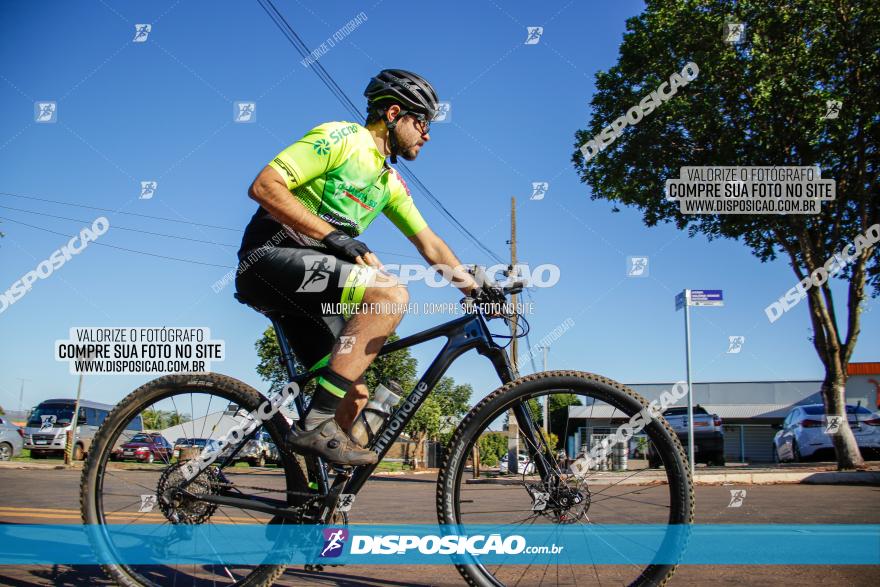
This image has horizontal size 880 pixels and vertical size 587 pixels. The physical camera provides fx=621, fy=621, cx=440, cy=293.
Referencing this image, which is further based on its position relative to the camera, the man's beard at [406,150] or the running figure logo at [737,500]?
the running figure logo at [737,500]

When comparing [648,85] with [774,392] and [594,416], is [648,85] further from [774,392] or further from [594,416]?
[774,392]

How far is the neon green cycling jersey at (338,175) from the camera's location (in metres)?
2.72

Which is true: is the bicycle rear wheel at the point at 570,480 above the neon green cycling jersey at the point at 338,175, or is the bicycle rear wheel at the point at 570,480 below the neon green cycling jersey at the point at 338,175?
below

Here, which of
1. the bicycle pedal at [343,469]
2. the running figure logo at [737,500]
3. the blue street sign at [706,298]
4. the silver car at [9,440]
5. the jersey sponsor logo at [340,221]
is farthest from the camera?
the silver car at [9,440]

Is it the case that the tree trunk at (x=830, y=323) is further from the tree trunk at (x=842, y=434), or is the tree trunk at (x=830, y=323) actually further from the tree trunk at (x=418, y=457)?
the tree trunk at (x=418, y=457)

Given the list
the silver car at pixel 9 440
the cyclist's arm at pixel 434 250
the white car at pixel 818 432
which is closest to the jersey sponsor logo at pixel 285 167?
the cyclist's arm at pixel 434 250

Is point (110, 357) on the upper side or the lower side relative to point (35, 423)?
upper

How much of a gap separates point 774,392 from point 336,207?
212 feet

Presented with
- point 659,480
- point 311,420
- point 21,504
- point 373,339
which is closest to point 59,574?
point 311,420

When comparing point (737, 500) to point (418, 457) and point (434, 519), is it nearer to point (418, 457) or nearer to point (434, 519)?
point (434, 519)

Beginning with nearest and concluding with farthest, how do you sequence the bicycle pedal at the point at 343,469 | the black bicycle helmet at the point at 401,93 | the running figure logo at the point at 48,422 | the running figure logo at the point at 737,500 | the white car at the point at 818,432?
the bicycle pedal at the point at 343,469 → the black bicycle helmet at the point at 401,93 → the running figure logo at the point at 737,500 → the white car at the point at 818,432 → the running figure logo at the point at 48,422

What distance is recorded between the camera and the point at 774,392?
58.2m

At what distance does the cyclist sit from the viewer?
2678mm

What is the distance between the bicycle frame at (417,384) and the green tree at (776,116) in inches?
543
